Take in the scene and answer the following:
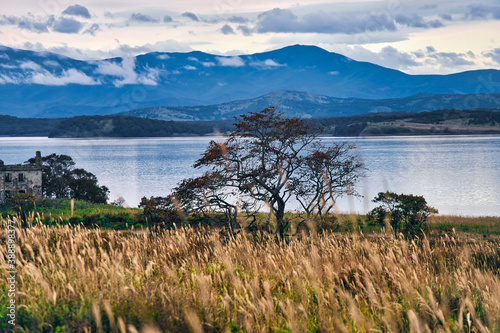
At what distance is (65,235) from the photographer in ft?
37.1

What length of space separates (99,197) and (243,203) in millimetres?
36476

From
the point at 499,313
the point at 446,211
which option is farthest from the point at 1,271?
the point at 446,211

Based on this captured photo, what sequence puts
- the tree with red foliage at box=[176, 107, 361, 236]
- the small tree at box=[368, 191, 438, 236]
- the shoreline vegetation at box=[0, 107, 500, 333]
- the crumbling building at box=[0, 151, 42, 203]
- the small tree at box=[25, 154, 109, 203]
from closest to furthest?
the shoreline vegetation at box=[0, 107, 500, 333] → the tree with red foliage at box=[176, 107, 361, 236] → the small tree at box=[368, 191, 438, 236] → the crumbling building at box=[0, 151, 42, 203] → the small tree at box=[25, 154, 109, 203]

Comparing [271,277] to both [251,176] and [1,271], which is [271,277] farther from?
[251,176]

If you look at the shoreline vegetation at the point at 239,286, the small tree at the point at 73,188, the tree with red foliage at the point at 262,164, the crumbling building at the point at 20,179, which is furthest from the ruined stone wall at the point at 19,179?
the shoreline vegetation at the point at 239,286

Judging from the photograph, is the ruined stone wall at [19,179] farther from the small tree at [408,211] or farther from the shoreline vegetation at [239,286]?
the shoreline vegetation at [239,286]

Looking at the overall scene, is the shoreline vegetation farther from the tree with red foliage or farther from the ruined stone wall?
the ruined stone wall

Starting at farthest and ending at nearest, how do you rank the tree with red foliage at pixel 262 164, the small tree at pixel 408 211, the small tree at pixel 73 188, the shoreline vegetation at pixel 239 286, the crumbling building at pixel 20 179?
the small tree at pixel 73 188, the crumbling building at pixel 20 179, the small tree at pixel 408 211, the tree with red foliage at pixel 262 164, the shoreline vegetation at pixel 239 286

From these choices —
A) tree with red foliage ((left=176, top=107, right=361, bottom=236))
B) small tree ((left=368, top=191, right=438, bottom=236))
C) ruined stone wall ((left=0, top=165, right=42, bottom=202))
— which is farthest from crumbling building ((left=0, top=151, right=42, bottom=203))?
small tree ((left=368, top=191, right=438, bottom=236))

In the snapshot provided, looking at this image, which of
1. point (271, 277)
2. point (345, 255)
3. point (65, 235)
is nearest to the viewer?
point (271, 277)

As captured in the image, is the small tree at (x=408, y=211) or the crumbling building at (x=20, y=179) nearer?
the small tree at (x=408, y=211)

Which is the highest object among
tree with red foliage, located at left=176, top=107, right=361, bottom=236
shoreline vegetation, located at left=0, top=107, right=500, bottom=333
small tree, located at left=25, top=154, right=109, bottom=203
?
tree with red foliage, located at left=176, top=107, right=361, bottom=236

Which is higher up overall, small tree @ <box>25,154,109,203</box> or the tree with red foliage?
the tree with red foliage

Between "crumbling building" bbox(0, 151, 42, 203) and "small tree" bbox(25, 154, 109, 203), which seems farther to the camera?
"small tree" bbox(25, 154, 109, 203)
